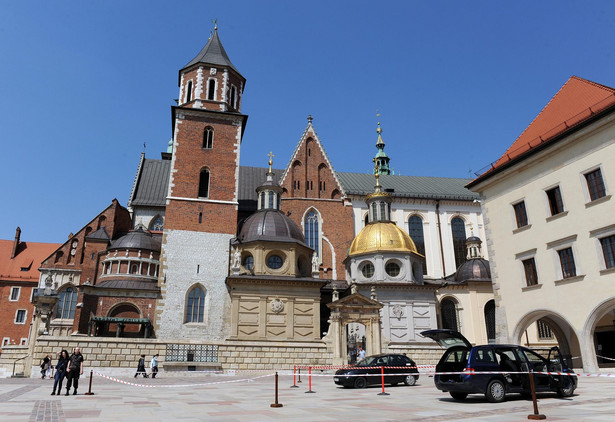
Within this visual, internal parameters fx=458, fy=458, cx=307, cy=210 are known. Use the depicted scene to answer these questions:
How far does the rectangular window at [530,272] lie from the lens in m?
22.3

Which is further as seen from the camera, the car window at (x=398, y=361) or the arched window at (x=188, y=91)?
the arched window at (x=188, y=91)

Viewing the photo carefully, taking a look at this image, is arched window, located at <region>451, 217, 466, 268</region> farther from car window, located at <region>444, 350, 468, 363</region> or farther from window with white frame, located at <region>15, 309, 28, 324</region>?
window with white frame, located at <region>15, 309, 28, 324</region>

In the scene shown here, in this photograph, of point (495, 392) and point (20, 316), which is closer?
point (495, 392)

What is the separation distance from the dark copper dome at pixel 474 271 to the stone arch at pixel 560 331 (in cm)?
1448

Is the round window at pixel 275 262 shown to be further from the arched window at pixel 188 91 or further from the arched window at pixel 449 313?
the arched window at pixel 188 91

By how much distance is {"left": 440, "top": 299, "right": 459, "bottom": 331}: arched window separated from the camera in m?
37.8

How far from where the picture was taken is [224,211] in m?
35.1

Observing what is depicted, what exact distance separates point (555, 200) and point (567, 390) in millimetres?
12644

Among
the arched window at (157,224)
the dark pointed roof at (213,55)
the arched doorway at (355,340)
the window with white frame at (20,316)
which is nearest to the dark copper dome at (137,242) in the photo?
the arched window at (157,224)

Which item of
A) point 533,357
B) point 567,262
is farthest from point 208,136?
point 533,357

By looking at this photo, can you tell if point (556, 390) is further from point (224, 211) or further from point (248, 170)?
point (248, 170)

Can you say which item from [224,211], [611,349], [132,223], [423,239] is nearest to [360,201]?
[423,239]

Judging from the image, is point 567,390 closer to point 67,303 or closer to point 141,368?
point 141,368

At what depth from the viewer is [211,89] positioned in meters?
38.3
